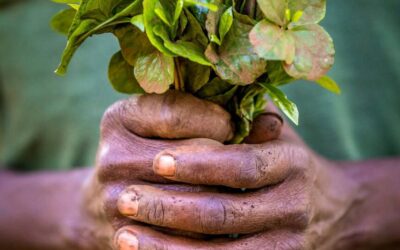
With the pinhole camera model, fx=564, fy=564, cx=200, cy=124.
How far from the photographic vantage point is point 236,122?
2.26ft

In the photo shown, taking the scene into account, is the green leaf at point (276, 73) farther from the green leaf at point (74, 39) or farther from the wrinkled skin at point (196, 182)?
the green leaf at point (74, 39)

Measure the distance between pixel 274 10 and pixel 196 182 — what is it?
0.68ft

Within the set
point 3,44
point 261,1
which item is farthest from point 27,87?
point 261,1

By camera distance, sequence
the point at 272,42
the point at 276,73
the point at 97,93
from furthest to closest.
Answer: the point at 97,93, the point at 276,73, the point at 272,42

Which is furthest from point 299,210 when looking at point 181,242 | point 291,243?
point 181,242

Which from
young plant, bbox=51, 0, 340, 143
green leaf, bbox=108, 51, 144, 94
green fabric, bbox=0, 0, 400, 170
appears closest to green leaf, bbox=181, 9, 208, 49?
young plant, bbox=51, 0, 340, 143

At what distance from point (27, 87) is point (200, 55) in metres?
0.65

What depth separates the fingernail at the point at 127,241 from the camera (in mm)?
623

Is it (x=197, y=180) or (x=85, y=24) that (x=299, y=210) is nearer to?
(x=197, y=180)

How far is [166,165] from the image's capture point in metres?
0.61

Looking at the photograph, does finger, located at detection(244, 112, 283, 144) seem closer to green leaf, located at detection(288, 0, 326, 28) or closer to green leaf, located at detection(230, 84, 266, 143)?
green leaf, located at detection(230, 84, 266, 143)

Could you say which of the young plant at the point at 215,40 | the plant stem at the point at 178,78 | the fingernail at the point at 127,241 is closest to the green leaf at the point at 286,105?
the young plant at the point at 215,40

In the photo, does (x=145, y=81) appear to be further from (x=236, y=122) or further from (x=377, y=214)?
(x=377, y=214)

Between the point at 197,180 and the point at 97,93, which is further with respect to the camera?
the point at 97,93
